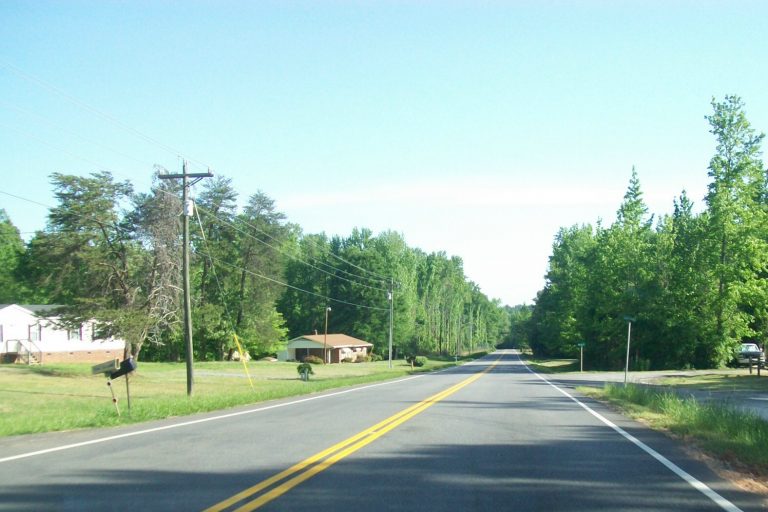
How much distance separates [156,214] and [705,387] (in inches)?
1284

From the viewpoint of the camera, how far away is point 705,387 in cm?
3500

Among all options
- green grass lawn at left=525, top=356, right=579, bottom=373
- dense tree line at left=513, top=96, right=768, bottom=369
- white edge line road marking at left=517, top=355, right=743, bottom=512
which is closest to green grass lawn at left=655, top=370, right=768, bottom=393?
dense tree line at left=513, top=96, right=768, bottom=369

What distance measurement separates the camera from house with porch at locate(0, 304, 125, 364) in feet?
162

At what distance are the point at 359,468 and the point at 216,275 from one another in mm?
51813

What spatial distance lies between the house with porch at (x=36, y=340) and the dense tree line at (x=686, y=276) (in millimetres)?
45219

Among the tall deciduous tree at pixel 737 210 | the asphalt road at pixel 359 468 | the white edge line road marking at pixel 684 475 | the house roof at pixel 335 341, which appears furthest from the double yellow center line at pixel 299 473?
the house roof at pixel 335 341

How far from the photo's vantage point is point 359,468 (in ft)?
30.6

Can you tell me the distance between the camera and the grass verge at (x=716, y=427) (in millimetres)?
10672

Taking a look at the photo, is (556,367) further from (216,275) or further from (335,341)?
(216,275)

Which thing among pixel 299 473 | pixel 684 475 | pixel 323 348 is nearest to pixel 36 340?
pixel 323 348

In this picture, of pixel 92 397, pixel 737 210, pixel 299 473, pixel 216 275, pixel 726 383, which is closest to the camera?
pixel 299 473

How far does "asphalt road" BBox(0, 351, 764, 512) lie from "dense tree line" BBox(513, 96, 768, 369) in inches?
1669

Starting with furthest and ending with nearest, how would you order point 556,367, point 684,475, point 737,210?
point 556,367, point 737,210, point 684,475

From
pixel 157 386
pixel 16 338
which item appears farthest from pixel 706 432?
pixel 16 338
